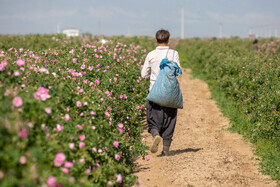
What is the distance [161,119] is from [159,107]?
20 cm

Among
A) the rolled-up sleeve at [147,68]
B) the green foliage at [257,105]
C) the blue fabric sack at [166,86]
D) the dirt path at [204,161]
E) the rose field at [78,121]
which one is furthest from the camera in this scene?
the green foliage at [257,105]

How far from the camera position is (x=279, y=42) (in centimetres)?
2184

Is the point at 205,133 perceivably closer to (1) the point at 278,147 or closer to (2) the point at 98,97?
(1) the point at 278,147

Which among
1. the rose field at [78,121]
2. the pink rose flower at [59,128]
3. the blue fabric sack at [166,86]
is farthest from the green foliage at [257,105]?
the pink rose flower at [59,128]

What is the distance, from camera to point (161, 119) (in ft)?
17.7

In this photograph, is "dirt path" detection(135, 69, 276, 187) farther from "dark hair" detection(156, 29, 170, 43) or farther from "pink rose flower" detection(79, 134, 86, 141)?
"dark hair" detection(156, 29, 170, 43)

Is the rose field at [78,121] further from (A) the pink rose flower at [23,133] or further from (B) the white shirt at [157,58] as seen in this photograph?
(B) the white shirt at [157,58]

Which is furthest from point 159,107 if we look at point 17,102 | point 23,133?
point 23,133

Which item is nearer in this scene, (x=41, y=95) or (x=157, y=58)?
(x=41, y=95)

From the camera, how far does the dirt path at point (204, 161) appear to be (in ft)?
14.9

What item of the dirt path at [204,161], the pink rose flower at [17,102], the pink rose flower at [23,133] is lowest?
the dirt path at [204,161]

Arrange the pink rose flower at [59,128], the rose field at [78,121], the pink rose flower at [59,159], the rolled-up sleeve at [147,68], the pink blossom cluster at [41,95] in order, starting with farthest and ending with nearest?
the rolled-up sleeve at [147,68] < the pink rose flower at [59,128] < the pink blossom cluster at [41,95] < the pink rose flower at [59,159] < the rose field at [78,121]

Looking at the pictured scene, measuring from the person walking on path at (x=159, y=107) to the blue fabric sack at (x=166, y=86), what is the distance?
19 cm

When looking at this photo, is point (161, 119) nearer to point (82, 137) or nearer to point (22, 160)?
point (82, 137)
